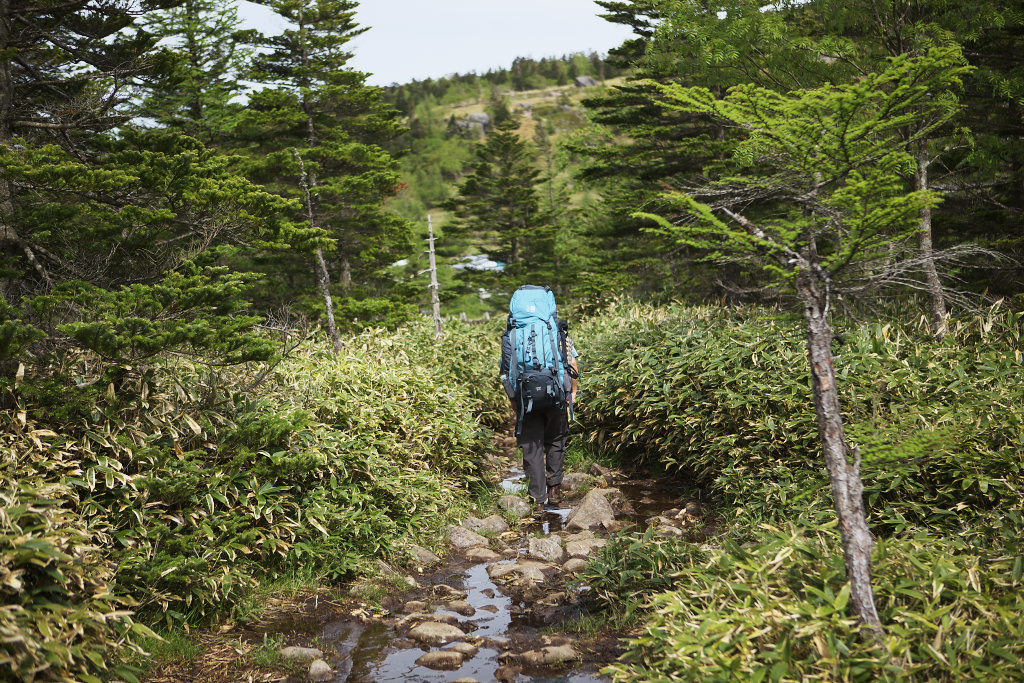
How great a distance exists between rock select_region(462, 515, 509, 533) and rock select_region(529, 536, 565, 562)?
669 millimetres

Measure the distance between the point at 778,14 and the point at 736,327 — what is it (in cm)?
402

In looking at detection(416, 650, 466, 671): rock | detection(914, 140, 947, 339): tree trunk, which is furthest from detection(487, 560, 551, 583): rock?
detection(914, 140, 947, 339): tree trunk

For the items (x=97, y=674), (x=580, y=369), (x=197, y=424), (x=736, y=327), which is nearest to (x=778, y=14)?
(x=736, y=327)

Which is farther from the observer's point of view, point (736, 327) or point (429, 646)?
point (736, 327)

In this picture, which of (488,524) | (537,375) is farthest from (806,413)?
(488,524)

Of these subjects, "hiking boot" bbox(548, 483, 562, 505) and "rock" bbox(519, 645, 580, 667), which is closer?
"rock" bbox(519, 645, 580, 667)

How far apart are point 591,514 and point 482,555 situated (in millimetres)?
1154

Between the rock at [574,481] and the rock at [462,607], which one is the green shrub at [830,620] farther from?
the rock at [574,481]

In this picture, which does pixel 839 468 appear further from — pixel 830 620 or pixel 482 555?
pixel 482 555

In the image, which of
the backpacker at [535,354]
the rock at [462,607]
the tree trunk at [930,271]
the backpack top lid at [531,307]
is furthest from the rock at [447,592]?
the tree trunk at [930,271]

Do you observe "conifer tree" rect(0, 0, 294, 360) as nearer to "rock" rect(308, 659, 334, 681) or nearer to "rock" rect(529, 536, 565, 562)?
"rock" rect(308, 659, 334, 681)

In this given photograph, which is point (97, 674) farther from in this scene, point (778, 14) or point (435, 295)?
point (435, 295)

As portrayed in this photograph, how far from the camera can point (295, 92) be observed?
49.2ft

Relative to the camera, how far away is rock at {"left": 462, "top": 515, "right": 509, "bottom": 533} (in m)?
6.44
